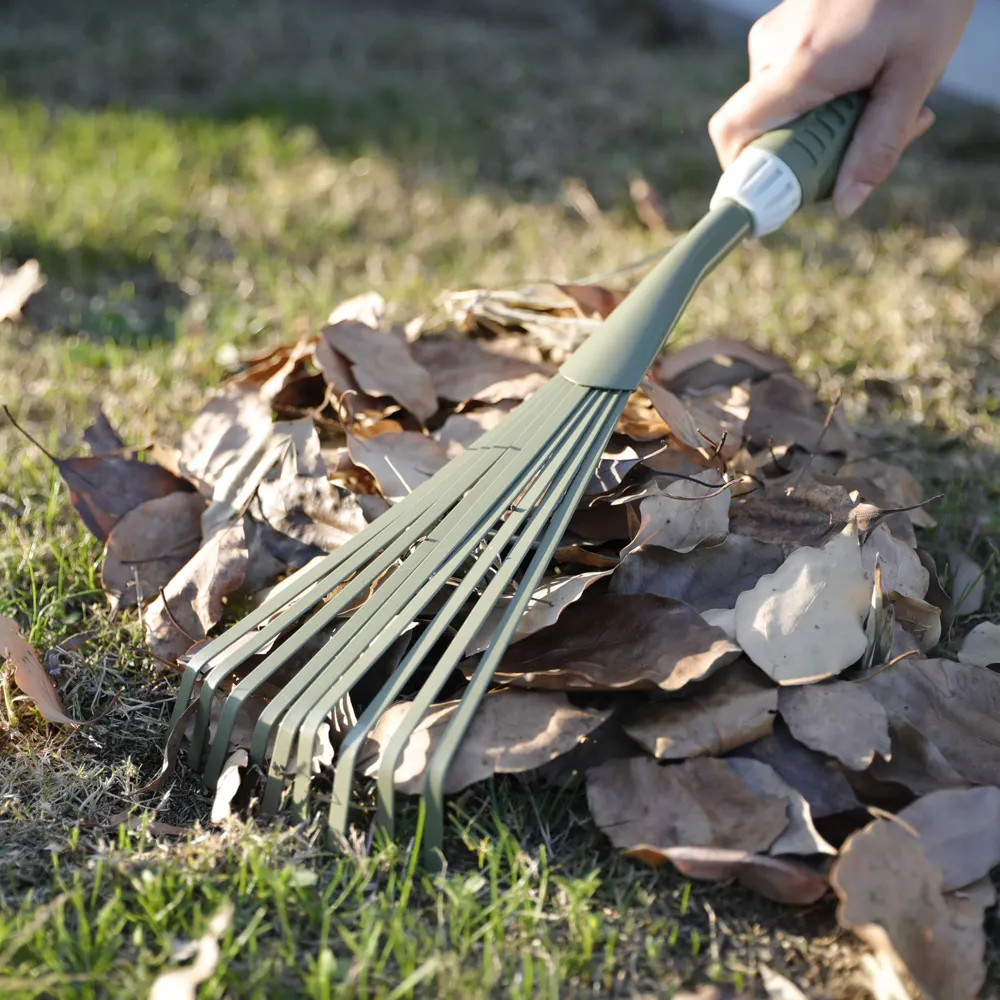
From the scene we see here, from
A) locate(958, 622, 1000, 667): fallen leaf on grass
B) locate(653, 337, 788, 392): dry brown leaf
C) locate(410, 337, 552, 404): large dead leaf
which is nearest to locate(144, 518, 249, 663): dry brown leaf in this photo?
locate(410, 337, 552, 404): large dead leaf

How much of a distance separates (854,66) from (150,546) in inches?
49.3

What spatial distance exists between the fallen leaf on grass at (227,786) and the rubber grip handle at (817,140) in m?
1.14

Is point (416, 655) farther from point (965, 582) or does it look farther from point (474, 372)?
point (965, 582)

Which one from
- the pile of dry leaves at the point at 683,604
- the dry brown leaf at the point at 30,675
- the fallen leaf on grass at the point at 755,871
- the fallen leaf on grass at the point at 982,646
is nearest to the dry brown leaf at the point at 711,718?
the pile of dry leaves at the point at 683,604

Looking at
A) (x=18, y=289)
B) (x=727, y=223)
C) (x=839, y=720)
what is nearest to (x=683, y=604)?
(x=839, y=720)

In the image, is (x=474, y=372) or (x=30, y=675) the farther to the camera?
(x=474, y=372)

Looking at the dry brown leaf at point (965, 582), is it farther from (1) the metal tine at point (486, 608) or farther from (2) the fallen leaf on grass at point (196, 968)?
(2) the fallen leaf on grass at point (196, 968)

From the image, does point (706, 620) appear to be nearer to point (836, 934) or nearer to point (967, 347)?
point (836, 934)

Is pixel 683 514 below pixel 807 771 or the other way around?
the other way around

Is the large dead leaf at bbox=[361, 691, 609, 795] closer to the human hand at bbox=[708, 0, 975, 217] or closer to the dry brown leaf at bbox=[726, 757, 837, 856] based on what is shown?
the dry brown leaf at bbox=[726, 757, 837, 856]

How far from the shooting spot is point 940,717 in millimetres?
1188

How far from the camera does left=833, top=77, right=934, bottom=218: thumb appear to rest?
5.32 ft

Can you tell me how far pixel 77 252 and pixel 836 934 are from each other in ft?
7.30

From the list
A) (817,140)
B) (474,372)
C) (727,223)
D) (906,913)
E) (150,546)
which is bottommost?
(906,913)
